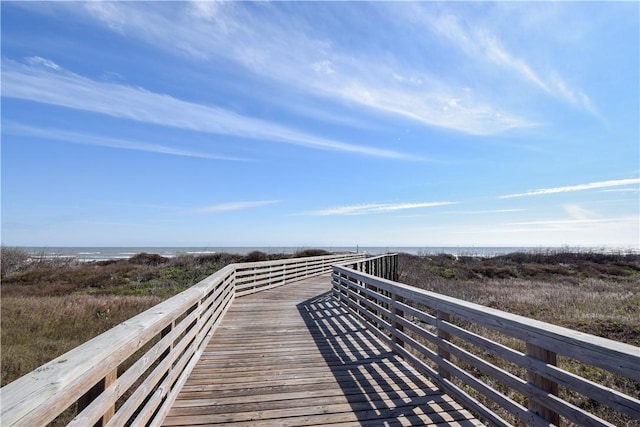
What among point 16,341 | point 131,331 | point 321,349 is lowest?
point 16,341

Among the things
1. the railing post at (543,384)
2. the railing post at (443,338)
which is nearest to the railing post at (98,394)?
the railing post at (543,384)

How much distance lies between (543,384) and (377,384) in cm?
206

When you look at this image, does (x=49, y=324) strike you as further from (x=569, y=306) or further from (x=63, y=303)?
(x=569, y=306)

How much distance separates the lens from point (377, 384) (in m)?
4.34

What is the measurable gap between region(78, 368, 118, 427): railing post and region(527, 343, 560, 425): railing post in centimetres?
300

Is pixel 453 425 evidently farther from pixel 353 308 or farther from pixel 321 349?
pixel 353 308

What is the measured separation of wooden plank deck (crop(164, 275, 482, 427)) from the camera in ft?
11.5

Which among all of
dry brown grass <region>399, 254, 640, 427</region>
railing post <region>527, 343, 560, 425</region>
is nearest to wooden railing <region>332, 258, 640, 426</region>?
railing post <region>527, 343, 560, 425</region>

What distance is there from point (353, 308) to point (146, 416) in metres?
6.22

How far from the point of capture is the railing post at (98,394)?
6.59 feet

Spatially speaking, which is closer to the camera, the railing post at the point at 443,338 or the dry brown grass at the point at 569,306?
the railing post at the point at 443,338

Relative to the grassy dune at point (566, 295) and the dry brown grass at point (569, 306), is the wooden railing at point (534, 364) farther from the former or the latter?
the grassy dune at point (566, 295)

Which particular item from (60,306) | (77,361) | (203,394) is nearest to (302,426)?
(203,394)

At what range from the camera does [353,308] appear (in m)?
8.71
